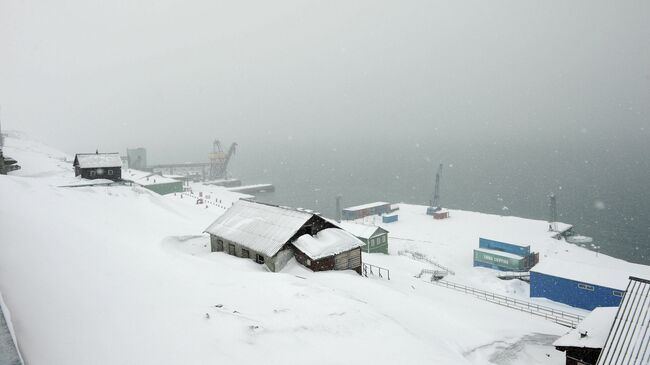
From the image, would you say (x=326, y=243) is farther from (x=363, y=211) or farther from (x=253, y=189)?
(x=253, y=189)

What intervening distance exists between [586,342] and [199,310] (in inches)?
679

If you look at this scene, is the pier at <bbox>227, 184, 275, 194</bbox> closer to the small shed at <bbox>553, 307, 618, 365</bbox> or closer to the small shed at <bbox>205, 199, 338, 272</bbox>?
the small shed at <bbox>205, 199, 338, 272</bbox>

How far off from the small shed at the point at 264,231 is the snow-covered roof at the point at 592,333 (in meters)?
16.4

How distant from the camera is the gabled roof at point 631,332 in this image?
1514cm

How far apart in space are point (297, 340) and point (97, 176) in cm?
5266

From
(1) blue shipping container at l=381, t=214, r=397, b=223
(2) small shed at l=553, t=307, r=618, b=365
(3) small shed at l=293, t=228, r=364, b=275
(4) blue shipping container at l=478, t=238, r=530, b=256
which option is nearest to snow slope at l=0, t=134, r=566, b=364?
(3) small shed at l=293, t=228, r=364, b=275

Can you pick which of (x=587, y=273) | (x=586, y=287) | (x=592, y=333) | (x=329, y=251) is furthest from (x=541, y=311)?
(x=329, y=251)

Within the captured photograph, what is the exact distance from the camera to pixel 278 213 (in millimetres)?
29812

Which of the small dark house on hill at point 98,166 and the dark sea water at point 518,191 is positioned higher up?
the small dark house on hill at point 98,166

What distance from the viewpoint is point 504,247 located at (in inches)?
2206

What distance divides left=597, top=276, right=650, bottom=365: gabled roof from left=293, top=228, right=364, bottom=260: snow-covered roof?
1573cm

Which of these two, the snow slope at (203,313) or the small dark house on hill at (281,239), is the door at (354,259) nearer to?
the small dark house on hill at (281,239)

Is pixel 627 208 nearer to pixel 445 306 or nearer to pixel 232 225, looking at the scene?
pixel 445 306

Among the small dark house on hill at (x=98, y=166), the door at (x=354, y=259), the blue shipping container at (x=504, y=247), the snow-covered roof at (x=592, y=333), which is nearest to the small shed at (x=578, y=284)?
the blue shipping container at (x=504, y=247)
